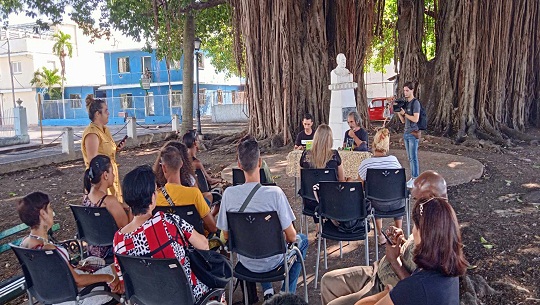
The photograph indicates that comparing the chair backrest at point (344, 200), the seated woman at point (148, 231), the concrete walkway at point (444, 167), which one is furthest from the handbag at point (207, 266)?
the concrete walkway at point (444, 167)

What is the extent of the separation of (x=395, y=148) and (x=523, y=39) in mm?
5074

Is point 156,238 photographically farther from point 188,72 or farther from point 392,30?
point 392,30

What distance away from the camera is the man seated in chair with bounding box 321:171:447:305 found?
7.83 feet

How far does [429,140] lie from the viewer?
11.1 metres

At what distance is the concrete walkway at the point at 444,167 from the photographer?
7211 millimetres

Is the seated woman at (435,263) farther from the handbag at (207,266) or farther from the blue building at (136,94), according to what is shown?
the blue building at (136,94)

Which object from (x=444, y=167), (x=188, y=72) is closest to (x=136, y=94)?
(x=188, y=72)

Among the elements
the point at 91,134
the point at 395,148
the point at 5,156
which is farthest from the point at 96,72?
the point at 91,134

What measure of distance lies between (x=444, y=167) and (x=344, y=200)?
15.6 feet

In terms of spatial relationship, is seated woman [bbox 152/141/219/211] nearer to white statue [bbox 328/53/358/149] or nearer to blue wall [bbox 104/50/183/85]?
white statue [bbox 328/53/358/149]

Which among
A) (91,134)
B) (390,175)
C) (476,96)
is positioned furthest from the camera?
(476,96)

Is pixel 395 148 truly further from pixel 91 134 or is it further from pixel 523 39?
pixel 91 134

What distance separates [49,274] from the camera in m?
2.61

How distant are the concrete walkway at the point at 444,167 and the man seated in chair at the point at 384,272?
15.1 ft
